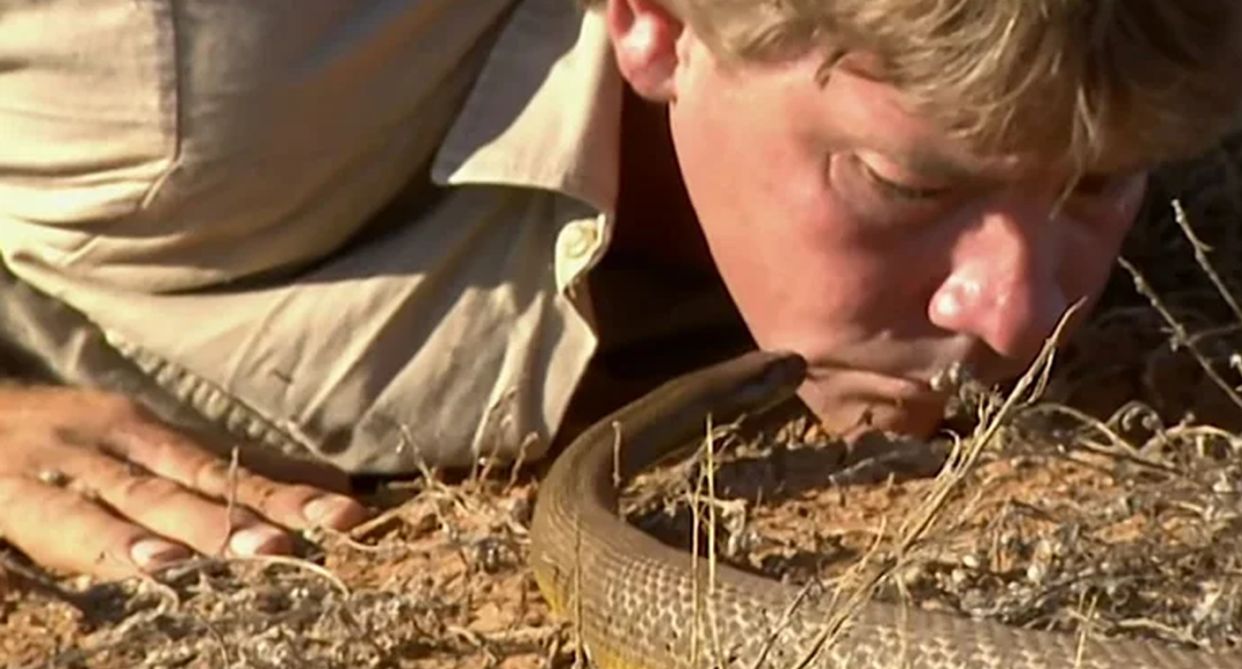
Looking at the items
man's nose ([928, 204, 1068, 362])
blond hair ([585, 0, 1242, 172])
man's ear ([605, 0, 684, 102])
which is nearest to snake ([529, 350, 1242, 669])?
man's nose ([928, 204, 1068, 362])

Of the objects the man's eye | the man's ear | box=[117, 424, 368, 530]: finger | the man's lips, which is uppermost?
the man's ear

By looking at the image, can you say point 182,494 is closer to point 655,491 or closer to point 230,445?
point 230,445

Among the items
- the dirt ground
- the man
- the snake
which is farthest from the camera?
the man

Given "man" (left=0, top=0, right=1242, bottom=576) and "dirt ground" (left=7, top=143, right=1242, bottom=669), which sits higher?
"man" (left=0, top=0, right=1242, bottom=576)

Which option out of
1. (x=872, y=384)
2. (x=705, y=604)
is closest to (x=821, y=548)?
(x=872, y=384)

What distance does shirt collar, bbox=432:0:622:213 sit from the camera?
375 cm

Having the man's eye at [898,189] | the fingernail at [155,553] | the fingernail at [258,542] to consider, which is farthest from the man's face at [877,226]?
the fingernail at [155,553]

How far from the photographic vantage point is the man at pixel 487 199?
3.40 m

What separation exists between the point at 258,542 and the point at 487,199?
2.15ft

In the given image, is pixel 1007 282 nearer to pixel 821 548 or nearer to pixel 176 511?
pixel 821 548

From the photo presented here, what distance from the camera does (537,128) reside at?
3.77m

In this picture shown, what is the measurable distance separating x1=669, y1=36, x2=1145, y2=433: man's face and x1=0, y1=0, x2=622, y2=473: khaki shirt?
21cm

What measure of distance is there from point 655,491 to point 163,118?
Result: 0.84m

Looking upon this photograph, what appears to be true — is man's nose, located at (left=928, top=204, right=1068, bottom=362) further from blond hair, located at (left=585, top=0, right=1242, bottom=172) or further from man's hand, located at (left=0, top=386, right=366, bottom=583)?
man's hand, located at (left=0, top=386, right=366, bottom=583)
